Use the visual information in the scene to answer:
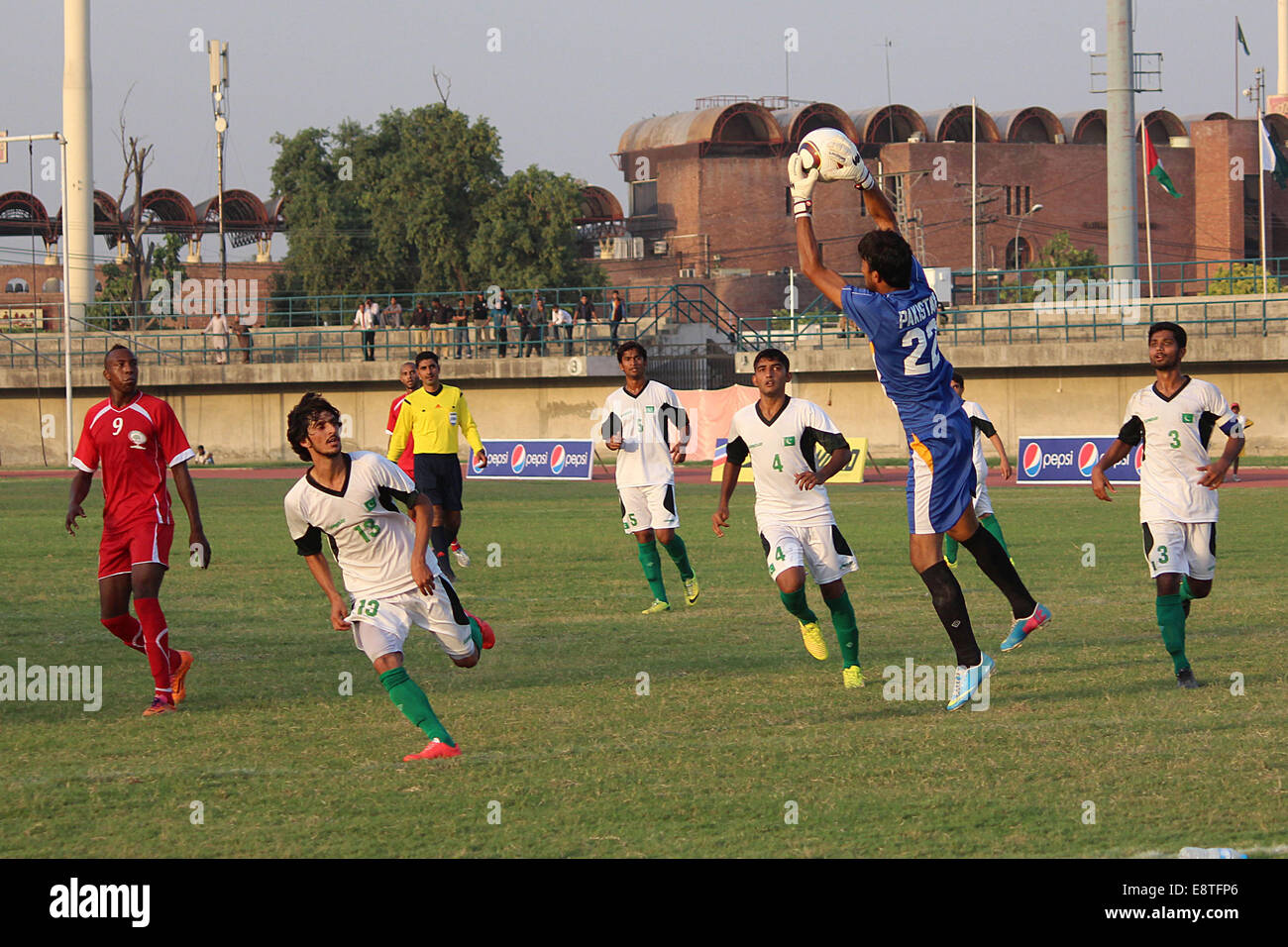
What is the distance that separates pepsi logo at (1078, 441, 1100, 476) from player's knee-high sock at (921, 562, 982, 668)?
21040mm

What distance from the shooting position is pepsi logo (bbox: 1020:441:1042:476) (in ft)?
97.1

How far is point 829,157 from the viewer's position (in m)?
7.56

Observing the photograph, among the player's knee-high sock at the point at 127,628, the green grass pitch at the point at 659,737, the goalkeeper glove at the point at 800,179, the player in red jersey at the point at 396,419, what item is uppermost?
the goalkeeper glove at the point at 800,179

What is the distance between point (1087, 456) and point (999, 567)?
2070 cm

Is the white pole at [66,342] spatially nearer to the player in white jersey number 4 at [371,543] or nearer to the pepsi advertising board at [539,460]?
the pepsi advertising board at [539,460]

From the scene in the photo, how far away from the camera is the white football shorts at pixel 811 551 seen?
945 cm

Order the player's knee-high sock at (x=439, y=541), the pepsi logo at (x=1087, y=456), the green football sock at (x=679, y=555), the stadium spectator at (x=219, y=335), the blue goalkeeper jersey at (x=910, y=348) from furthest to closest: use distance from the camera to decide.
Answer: the stadium spectator at (x=219, y=335)
the pepsi logo at (x=1087, y=456)
the player's knee-high sock at (x=439, y=541)
the green football sock at (x=679, y=555)
the blue goalkeeper jersey at (x=910, y=348)

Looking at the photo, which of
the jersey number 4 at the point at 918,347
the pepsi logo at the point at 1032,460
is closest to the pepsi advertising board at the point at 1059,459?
the pepsi logo at the point at 1032,460

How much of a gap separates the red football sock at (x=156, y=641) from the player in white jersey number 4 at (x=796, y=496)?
3421 millimetres

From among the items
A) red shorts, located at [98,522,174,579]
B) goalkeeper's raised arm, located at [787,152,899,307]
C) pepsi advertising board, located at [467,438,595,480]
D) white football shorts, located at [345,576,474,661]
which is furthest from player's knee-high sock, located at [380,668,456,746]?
pepsi advertising board, located at [467,438,595,480]

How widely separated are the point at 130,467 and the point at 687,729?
3.62 m

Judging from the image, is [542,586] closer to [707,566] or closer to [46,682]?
[707,566]

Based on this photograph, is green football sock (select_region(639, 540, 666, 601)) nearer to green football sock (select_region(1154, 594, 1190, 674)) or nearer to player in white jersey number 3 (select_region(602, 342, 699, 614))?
player in white jersey number 3 (select_region(602, 342, 699, 614))

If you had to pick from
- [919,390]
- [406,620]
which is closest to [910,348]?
[919,390]
